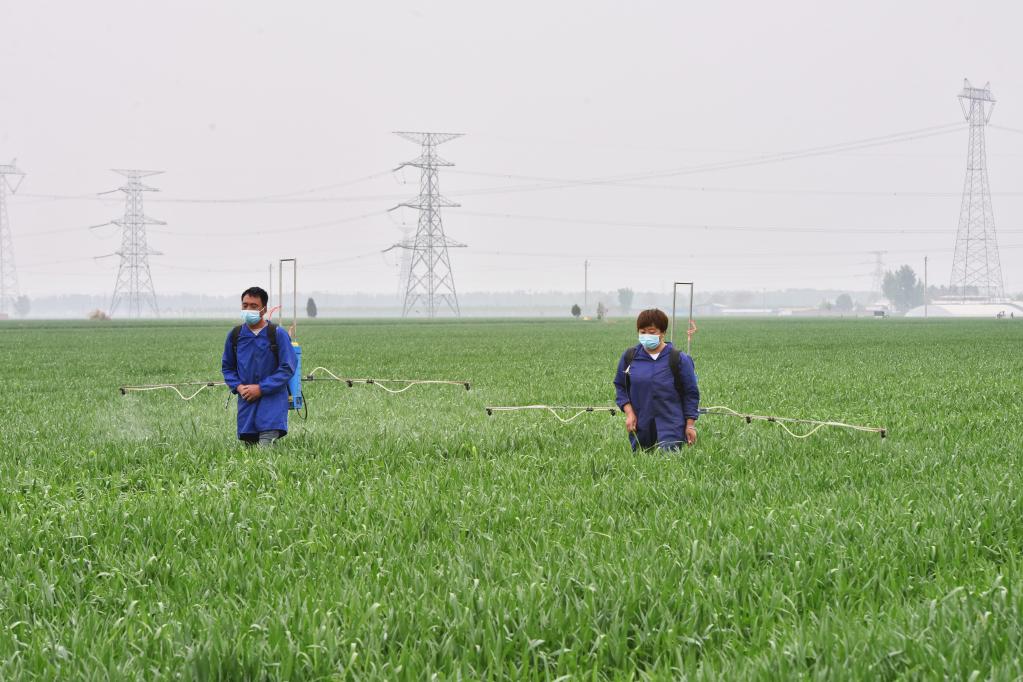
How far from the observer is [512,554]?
5.40 m

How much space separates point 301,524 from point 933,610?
410 cm

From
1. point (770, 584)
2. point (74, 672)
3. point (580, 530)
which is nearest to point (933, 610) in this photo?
point (770, 584)

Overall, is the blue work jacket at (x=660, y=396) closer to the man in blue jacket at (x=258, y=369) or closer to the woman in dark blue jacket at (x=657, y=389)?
the woman in dark blue jacket at (x=657, y=389)

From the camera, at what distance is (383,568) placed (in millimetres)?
A: 5199

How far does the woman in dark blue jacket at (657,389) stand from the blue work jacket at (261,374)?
11.6 ft

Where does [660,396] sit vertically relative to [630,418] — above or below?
above

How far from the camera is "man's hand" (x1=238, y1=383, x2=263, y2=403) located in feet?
30.4

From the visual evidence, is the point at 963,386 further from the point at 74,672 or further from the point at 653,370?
the point at 74,672

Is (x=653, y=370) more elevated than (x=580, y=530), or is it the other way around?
(x=653, y=370)

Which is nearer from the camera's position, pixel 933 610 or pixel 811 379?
pixel 933 610

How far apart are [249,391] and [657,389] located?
4.20 meters

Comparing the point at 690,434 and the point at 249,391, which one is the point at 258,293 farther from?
the point at 690,434

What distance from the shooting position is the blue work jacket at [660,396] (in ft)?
28.5

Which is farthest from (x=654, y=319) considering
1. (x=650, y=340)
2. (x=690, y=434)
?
(x=690, y=434)
